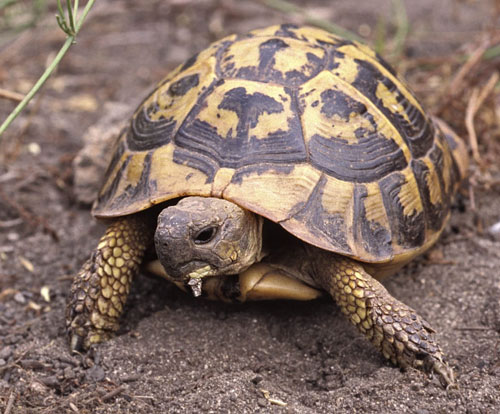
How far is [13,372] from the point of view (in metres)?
2.45

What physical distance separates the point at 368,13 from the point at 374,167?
164 inches

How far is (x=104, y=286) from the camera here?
2648 millimetres

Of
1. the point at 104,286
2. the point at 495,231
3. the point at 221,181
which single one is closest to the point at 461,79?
the point at 495,231

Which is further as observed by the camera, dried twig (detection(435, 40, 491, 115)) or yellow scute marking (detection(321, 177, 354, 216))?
dried twig (detection(435, 40, 491, 115))

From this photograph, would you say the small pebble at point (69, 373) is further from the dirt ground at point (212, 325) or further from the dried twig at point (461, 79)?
the dried twig at point (461, 79)

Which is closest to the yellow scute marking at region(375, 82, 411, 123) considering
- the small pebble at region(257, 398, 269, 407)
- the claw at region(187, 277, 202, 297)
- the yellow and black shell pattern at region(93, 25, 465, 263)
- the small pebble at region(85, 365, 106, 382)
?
the yellow and black shell pattern at region(93, 25, 465, 263)

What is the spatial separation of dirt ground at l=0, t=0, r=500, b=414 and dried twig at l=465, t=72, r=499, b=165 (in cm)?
8

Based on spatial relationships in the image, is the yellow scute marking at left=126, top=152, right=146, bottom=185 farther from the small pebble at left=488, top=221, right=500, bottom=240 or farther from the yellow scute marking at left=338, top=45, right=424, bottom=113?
the small pebble at left=488, top=221, right=500, bottom=240

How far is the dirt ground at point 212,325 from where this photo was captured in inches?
90.0

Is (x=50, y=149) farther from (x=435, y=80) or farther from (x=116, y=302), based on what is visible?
(x=435, y=80)

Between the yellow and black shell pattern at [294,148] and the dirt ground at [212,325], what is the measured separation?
0.39m

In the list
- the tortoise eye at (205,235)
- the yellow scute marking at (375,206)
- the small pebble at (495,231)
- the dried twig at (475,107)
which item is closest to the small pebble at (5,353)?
the tortoise eye at (205,235)

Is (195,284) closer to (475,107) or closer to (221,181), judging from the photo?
(221,181)

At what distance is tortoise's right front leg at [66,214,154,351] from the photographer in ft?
8.55
